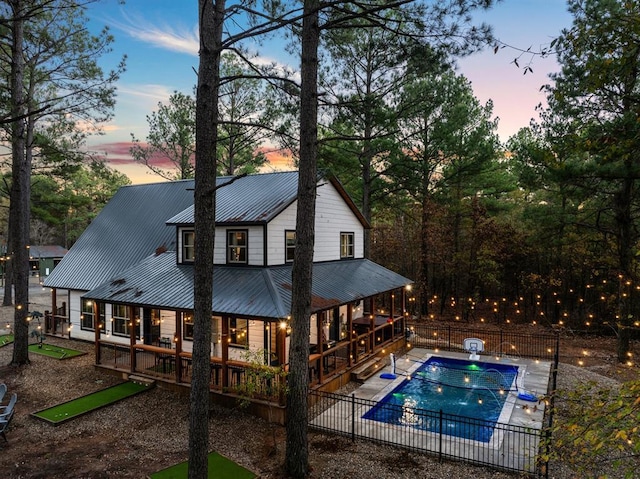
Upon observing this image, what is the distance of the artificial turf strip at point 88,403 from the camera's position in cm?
1088

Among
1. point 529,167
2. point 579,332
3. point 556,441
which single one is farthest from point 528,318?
point 556,441

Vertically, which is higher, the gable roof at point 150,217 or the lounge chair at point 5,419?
the gable roof at point 150,217

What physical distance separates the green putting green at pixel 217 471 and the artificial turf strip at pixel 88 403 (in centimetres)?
421

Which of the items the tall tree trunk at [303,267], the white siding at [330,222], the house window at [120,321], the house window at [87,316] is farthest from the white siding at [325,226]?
the house window at [87,316]

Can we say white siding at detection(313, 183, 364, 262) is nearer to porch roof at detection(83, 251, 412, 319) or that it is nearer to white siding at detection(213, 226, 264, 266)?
porch roof at detection(83, 251, 412, 319)

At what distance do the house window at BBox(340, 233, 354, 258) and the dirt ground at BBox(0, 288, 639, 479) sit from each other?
9384 millimetres

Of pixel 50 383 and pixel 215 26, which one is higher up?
pixel 215 26

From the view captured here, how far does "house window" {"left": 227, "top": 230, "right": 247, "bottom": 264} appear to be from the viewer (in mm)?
14891

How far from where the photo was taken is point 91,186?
53562mm

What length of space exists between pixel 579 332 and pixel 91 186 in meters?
55.6

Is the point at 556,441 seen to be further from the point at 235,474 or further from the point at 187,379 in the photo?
the point at 187,379

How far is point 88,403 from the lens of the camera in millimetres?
11820

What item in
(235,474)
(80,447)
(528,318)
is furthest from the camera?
(528,318)

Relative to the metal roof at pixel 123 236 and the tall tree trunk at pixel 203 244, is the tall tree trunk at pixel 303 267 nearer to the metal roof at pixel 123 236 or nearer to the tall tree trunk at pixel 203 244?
the tall tree trunk at pixel 203 244
